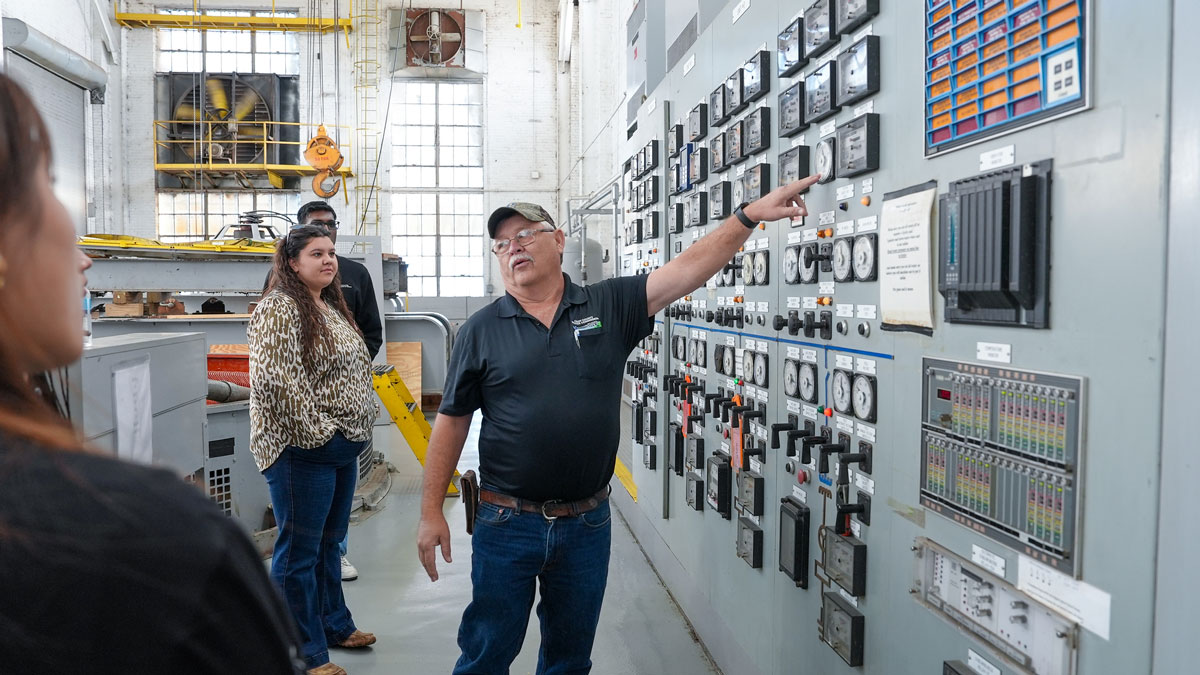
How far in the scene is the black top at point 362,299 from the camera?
4074mm

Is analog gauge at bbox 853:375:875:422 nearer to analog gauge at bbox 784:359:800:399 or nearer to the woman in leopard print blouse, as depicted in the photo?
analog gauge at bbox 784:359:800:399

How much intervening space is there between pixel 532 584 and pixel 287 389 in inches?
45.0

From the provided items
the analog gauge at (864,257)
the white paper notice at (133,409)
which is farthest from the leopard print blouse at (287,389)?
the analog gauge at (864,257)

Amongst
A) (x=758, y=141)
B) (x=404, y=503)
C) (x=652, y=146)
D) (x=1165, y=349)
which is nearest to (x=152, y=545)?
(x=1165, y=349)

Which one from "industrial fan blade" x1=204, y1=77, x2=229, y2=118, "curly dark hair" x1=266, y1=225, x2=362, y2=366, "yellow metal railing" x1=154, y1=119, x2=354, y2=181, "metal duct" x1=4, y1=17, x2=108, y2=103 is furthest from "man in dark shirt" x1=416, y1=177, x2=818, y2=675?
"industrial fan blade" x1=204, y1=77, x2=229, y2=118

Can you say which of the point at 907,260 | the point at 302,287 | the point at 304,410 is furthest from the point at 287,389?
the point at 907,260

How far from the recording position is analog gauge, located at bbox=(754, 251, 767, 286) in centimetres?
265

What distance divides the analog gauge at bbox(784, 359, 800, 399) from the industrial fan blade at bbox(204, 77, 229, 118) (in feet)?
44.7

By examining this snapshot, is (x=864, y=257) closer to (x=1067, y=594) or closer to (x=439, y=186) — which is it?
(x=1067, y=594)

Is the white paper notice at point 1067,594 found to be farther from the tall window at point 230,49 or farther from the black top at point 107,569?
the tall window at point 230,49

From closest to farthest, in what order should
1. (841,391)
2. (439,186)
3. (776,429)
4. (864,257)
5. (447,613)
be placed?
(864,257), (841,391), (776,429), (447,613), (439,186)

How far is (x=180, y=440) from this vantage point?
268 cm

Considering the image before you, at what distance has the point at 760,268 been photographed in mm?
2691

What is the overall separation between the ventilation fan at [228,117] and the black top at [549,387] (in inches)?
498
